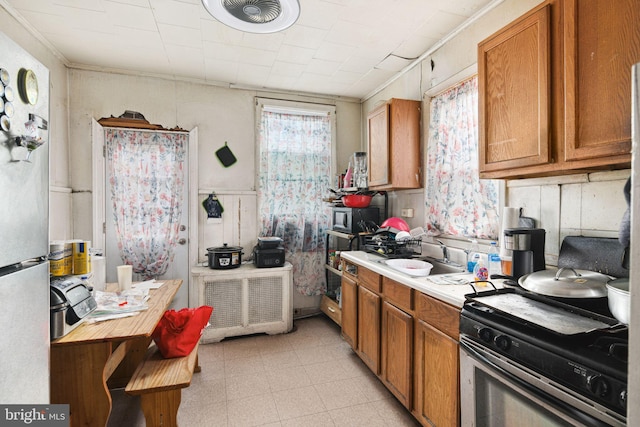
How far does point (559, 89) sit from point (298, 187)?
265 centimetres

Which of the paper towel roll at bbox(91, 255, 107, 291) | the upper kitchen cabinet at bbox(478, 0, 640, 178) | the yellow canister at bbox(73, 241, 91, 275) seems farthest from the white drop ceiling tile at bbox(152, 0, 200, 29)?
the upper kitchen cabinet at bbox(478, 0, 640, 178)

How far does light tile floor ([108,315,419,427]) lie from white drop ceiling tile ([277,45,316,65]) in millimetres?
2666

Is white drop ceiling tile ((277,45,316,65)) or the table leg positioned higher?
white drop ceiling tile ((277,45,316,65))

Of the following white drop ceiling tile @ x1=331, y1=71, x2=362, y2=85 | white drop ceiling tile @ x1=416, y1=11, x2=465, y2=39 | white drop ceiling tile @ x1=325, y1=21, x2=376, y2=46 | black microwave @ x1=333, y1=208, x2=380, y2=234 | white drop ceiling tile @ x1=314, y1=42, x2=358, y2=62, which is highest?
white drop ceiling tile @ x1=331, y1=71, x2=362, y2=85

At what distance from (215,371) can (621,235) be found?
270cm

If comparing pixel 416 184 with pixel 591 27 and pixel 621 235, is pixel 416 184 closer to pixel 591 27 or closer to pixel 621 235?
pixel 591 27

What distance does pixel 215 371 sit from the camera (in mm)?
2576

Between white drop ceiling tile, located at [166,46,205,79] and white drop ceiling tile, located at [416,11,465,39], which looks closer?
white drop ceiling tile, located at [416,11,465,39]

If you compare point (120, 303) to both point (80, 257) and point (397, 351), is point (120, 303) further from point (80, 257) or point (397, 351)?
point (397, 351)

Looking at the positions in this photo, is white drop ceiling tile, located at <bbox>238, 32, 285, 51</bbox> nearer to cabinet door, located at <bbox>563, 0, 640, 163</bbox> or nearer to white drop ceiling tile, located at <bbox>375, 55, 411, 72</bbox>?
white drop ceiling tile, located at <bbox>375, 55, 411, 72</bbox>

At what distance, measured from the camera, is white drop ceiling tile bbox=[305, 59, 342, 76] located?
2914mm

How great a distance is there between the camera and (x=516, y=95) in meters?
1.58

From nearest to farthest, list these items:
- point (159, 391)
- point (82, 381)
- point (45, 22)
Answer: point (82, 381) < point (159, 391) < point (45, 22)

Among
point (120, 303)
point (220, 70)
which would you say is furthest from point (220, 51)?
point (120, 303)
